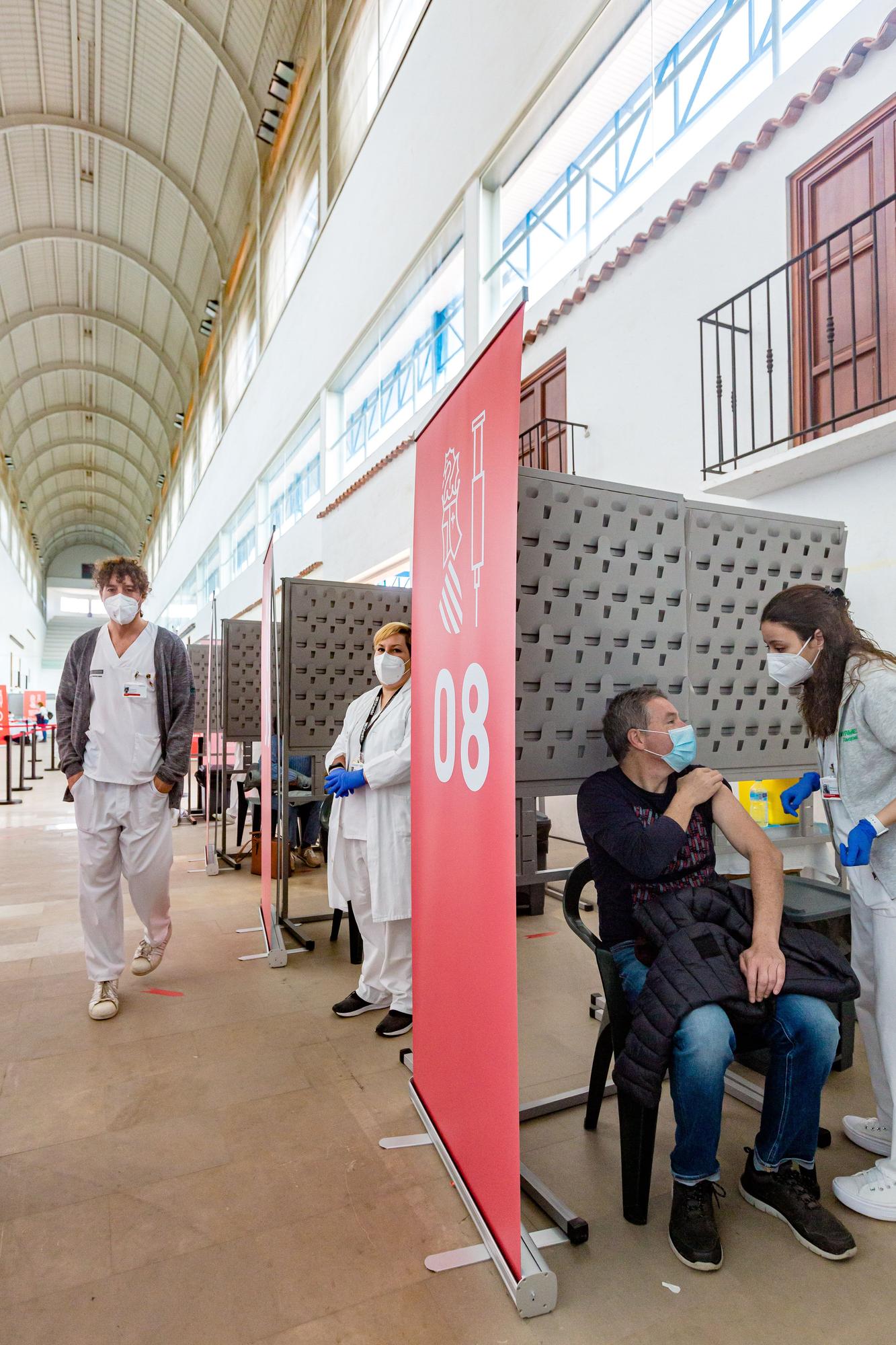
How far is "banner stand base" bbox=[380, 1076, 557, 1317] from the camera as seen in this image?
58.7 inches

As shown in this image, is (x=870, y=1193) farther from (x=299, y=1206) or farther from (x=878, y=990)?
(x=299, y=1206)

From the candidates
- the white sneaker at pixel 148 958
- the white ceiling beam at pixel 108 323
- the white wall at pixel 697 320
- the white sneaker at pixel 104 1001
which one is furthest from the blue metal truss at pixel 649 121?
the white ceiling beam at pixel 108 323

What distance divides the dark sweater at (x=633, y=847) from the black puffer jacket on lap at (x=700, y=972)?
0.06m

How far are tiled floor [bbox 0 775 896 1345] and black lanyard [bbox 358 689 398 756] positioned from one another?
3.49 feet

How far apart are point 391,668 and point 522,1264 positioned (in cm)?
203

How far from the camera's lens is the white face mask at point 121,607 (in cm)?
317

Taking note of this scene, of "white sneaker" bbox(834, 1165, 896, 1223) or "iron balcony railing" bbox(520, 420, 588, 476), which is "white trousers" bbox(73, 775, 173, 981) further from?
"iron balcony railing" bbox(520, 420, 588, 476)

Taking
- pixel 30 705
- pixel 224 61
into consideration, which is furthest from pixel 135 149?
pixel 30 705

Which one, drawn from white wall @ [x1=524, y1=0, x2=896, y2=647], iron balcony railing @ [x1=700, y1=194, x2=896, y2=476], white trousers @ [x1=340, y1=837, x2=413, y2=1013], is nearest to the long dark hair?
white trousers @ [x1=340, y1=837, x2=413, y2=1013]

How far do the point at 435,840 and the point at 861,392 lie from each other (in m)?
3.46

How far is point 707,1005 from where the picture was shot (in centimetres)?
169

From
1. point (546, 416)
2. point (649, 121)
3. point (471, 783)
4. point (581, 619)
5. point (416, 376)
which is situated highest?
point (649, 121)

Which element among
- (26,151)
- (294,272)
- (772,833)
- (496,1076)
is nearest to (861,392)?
(772,833)

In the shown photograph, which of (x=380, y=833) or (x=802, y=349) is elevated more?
(x=802, y=349)
